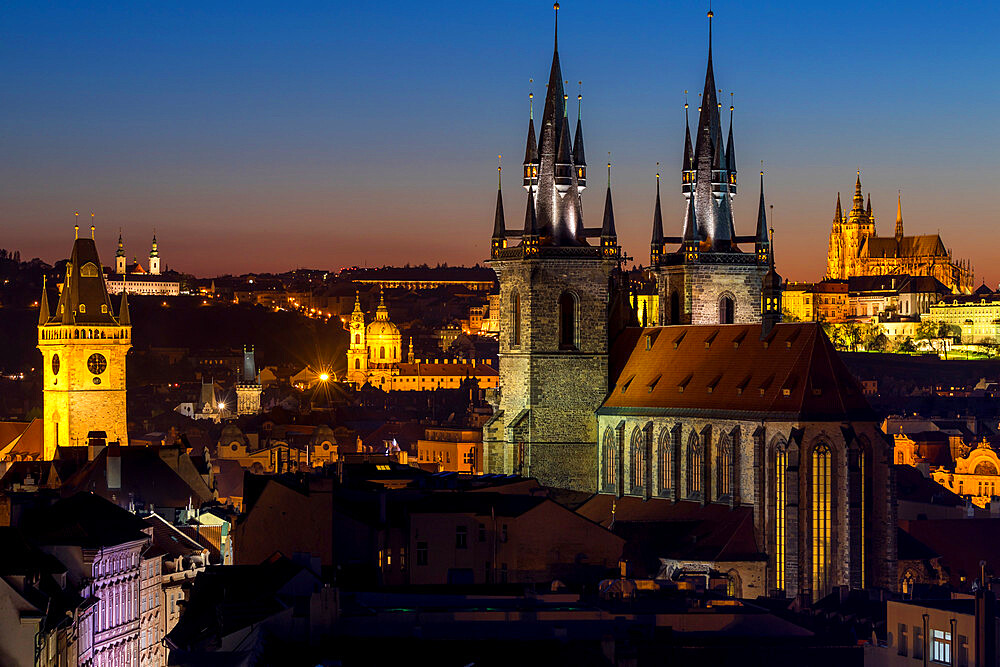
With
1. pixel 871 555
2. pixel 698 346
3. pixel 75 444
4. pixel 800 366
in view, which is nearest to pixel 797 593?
pixel 871 555

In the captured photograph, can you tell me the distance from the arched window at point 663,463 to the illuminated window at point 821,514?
29.8 feet

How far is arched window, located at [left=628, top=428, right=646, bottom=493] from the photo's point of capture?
90188 millimetres

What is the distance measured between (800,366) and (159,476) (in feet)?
88.1

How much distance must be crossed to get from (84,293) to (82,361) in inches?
155


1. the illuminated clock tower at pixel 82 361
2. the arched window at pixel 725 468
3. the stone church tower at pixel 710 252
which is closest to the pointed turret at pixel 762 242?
the stone church tower at pixel 710 252

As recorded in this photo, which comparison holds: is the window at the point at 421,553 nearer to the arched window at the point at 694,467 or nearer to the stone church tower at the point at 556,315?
the arched window at the point at 694,467

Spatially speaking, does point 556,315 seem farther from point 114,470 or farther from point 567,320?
point 114,470

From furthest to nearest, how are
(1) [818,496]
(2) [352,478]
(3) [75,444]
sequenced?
(3) [75,444] → (2) [352,478] → (1) [818,496]

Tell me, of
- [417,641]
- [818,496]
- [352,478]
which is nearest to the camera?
[417,641]

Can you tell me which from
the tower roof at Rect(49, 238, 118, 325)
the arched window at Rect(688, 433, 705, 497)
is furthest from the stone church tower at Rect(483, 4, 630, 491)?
the tower roof at Rect(49, 238, 118, 325)

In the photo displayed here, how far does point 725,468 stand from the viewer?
84.3 meters

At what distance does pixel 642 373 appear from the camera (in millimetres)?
92500

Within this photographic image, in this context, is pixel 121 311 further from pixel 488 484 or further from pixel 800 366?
pixel 800 366

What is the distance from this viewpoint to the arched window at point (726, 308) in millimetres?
97812
